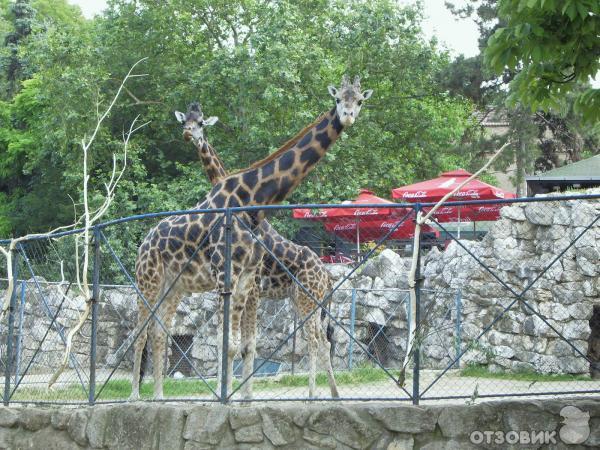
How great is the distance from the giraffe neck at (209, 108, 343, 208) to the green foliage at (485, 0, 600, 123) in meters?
2.87

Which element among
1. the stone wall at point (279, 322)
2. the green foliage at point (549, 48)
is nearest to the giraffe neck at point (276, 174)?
the green foliage at point (549, 48)

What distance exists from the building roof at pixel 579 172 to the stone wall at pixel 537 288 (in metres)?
6.75

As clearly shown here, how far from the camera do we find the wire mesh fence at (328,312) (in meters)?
9.80

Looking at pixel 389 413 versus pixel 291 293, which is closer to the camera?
pixel 389 413

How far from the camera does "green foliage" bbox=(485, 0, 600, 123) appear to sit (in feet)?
24.6

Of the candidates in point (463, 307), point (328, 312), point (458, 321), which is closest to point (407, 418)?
point (328, 312)

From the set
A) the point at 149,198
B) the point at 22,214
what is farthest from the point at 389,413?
the point at 22,214

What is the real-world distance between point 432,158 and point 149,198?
1062 centimetres

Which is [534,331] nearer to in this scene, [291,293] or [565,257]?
[565,257]

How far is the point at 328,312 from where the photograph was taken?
28.8 ft

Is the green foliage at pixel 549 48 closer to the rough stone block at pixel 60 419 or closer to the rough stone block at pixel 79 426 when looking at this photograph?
the rough stone block at pixel 79 426

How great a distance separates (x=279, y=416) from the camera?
8.24 m

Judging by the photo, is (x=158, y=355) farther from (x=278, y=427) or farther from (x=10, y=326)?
(x=278, y=427)

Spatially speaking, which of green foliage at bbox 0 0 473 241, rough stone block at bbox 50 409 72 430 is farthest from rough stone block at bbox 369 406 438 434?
green foliage at bbox 0 0 473 241
